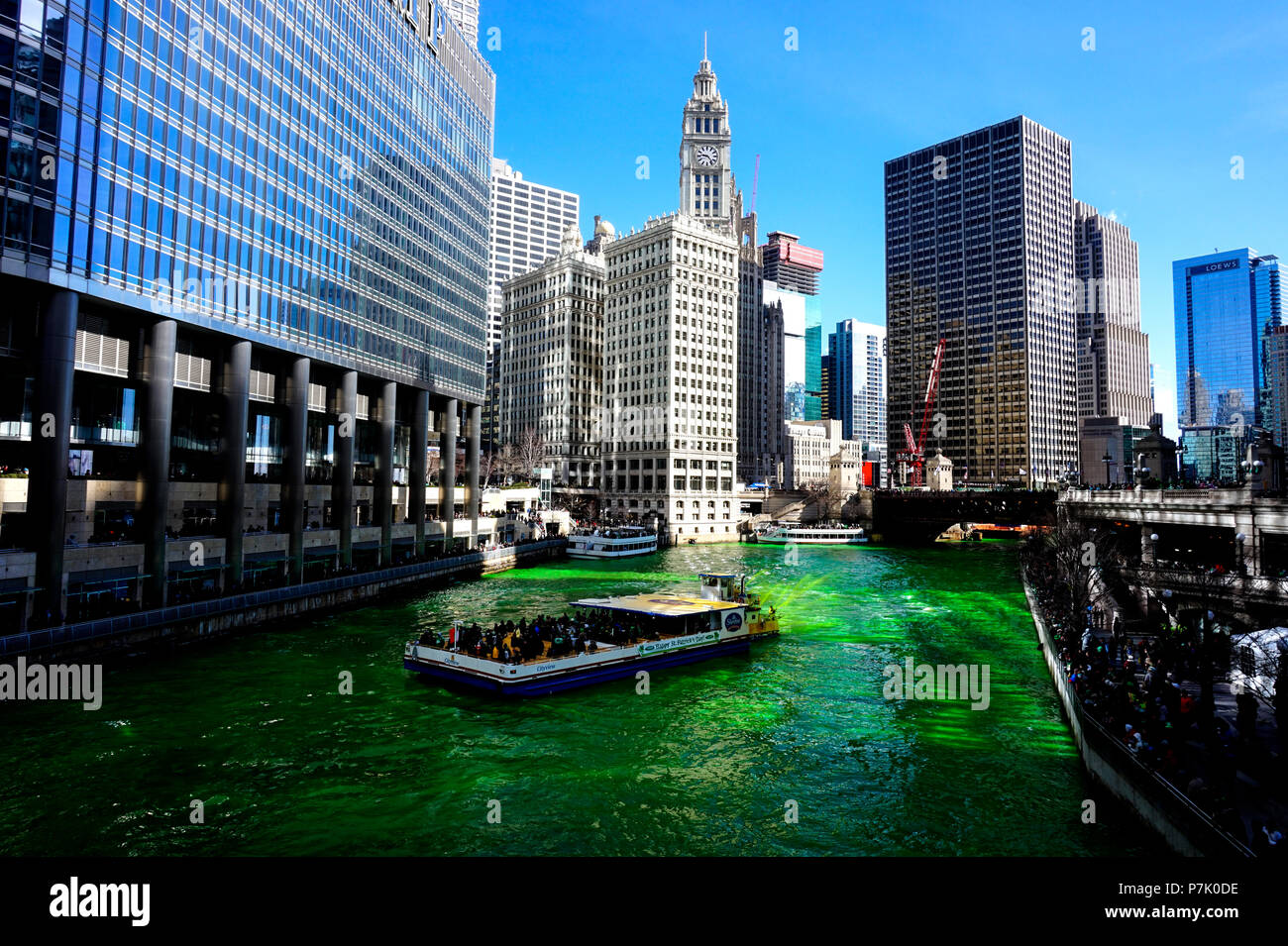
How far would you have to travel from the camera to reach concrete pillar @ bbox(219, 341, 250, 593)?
50.3 metres

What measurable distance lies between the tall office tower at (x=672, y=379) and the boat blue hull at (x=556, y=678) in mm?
100241

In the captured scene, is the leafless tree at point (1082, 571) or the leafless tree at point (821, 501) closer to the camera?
the leafless tree at point (1082, 571)

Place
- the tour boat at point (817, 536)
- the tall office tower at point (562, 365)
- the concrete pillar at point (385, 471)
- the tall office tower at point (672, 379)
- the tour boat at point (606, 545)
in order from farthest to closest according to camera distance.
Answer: the tall office tower at point (562, 365) < the tall office tower at point (672, 379) < the tour boat at point (817, 536) < the tour boat at point (606, 545) < the concrete pillar at point (385, 471)

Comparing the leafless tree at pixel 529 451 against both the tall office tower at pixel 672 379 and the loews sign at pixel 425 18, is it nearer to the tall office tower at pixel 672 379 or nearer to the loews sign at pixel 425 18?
the tall office tower at pixel 672 379

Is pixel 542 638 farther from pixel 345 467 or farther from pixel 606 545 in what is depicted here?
pixel 606 545

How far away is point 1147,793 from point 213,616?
140 ft

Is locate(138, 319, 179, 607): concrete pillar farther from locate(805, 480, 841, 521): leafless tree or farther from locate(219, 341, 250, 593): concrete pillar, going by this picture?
locate(805, 480, 841, 521): leafless tree

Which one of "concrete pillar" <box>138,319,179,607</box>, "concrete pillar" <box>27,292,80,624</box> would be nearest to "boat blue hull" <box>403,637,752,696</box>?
"concrete pillar" <box>27,292,80,624</box>

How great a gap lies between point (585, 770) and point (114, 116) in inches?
1636

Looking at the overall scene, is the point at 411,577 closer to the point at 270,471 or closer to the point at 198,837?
the point at 270,471

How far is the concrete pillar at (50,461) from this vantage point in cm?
3725

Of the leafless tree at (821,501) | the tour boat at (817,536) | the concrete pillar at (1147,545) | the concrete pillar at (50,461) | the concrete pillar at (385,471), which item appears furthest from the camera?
the leafless tree at (821,501)

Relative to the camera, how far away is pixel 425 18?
78750 mm

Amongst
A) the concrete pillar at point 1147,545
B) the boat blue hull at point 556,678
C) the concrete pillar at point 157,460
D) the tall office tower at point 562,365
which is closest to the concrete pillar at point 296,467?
the concrete pillar at point 157,460
